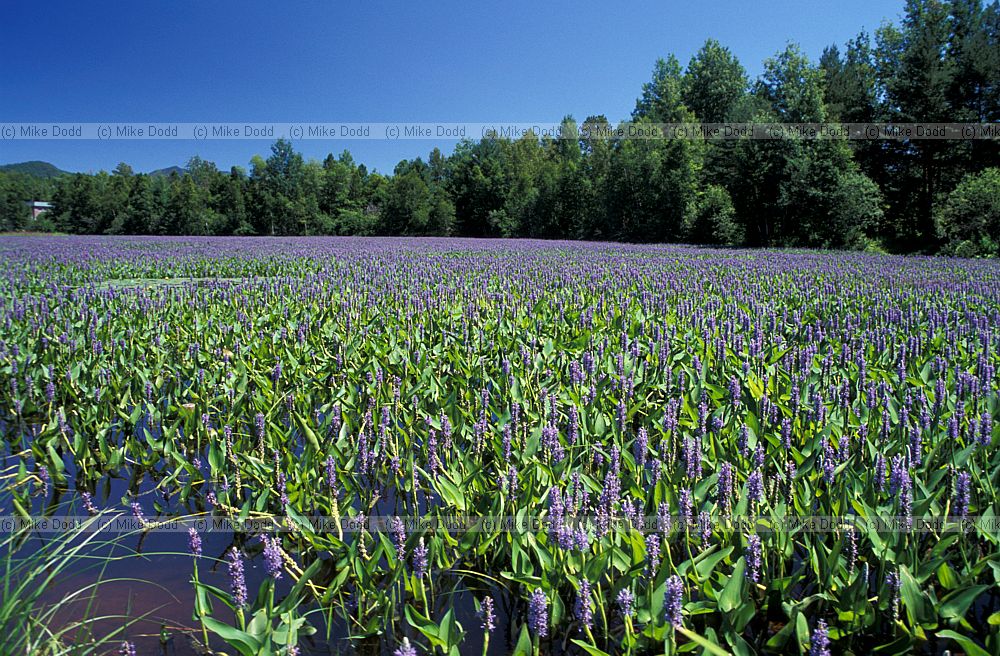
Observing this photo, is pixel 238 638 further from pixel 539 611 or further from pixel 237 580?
pixel 539 611

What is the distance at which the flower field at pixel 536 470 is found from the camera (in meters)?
2.33

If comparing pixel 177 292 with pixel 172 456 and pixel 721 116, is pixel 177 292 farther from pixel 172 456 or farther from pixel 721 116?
pixel 721 116

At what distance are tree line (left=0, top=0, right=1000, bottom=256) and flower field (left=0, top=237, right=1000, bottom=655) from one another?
22.7m

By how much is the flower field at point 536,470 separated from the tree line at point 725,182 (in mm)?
22667

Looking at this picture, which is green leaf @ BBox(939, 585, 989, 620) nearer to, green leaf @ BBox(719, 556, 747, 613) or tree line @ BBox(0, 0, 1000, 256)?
green leaf @ BBox(719, 556, 747, 613)

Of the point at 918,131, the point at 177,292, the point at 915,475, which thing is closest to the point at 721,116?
the point at 918,131

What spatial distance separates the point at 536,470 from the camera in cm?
316

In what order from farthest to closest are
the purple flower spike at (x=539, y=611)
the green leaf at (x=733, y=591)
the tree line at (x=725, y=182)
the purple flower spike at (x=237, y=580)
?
the tree line at (x=725, y=182), the green leaf at (x=733, y=591), the purple flower spike at (x=237, y=580), the purple flower spike at (x=539, y=611)

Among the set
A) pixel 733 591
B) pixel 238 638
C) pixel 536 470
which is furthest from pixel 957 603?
pixel 238 638

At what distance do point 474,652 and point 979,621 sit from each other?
6.82 ft

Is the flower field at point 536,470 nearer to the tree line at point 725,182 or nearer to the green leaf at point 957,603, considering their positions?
the green leaf at point 957,603

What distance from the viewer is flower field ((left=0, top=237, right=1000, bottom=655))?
2328mm

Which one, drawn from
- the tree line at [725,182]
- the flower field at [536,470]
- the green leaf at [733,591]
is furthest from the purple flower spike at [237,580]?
the tree line at [725,182]

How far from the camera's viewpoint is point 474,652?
2.39 metres
